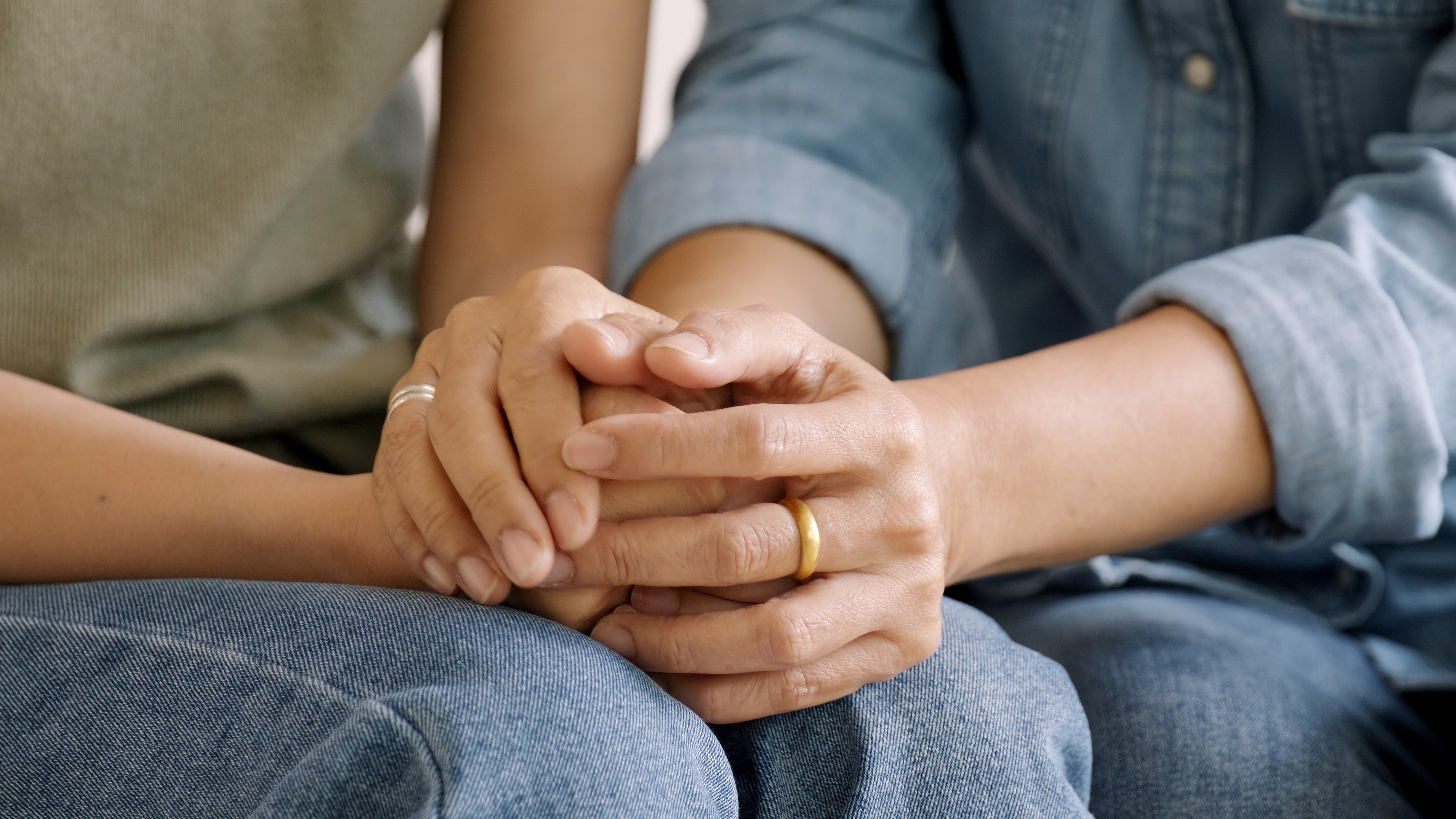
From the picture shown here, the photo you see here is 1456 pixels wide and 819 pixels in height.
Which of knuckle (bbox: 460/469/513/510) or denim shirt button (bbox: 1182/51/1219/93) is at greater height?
denim shirt button (bbox: 1182/51/1219/93)

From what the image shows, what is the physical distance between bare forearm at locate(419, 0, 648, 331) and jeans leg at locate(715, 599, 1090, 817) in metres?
0.48

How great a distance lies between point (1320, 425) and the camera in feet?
2.06

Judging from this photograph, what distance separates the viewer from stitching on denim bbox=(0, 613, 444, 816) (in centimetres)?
40

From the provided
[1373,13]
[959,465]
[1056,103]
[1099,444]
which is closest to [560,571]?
[959,465]

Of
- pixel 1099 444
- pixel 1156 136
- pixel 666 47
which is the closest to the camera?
pixel 1099 444

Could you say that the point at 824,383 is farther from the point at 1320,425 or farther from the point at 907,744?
the point at 1320,425

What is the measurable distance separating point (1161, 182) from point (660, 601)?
0.59 meters

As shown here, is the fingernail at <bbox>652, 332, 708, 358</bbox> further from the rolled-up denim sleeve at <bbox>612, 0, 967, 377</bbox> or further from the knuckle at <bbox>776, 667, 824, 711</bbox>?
the rolled-up denim sleeve at <bbox>612, 0, 967, 377</bbox>

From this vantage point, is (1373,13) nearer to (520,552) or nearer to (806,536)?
(806,536)

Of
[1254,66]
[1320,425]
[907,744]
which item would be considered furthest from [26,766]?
[1254,66]

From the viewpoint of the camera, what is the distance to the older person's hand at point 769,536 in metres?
0.48

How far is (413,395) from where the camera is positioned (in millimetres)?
548

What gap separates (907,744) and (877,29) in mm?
650

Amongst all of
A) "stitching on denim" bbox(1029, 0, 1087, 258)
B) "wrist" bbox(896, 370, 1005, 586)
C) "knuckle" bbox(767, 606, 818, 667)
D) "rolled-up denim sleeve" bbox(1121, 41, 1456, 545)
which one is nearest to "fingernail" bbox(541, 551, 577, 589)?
"knuckle" bbox(767, 606, 818, 667)
